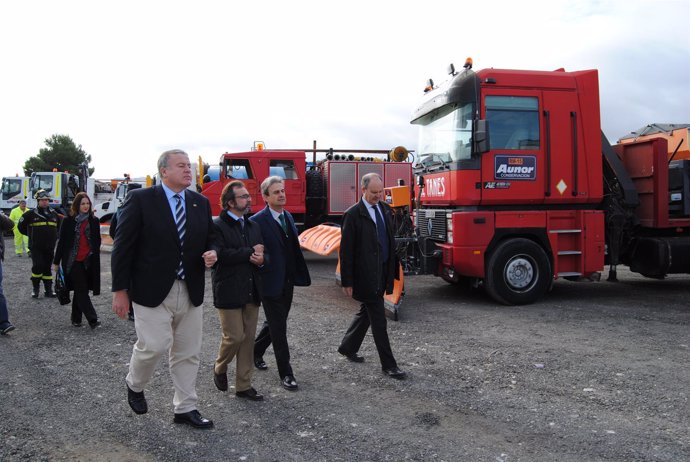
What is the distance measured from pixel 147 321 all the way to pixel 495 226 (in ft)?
19.0

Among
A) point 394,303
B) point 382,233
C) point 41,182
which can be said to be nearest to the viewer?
point 382,233

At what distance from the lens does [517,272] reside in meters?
8.34

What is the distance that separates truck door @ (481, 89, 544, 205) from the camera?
8109 millimetres

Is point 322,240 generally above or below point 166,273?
below

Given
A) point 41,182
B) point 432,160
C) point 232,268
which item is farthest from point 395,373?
point 41,182

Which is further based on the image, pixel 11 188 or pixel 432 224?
pixel 11 188

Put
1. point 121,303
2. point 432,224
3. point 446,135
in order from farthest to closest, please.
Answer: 1. point 432,224
2. point 446,135
3. point 121,303

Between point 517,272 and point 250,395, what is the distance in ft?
17.0

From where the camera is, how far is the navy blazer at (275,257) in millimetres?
4578

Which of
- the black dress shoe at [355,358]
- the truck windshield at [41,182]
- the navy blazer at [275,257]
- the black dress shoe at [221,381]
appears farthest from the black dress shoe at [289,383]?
the truck windshield at [41,182]

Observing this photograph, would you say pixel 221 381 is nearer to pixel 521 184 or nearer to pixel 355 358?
pixel 355 358

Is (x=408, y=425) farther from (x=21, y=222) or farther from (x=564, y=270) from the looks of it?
(x=21, y=222)

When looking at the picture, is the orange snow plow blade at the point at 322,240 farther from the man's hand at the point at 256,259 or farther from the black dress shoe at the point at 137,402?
the black dress shoe at the point at 137,402

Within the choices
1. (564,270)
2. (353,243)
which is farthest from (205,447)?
(564,270)
